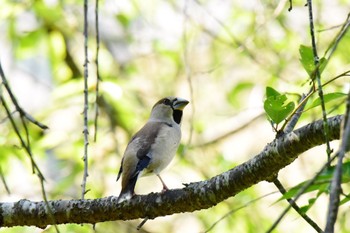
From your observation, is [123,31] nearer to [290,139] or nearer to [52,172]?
[52,172]

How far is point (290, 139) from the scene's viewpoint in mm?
2611

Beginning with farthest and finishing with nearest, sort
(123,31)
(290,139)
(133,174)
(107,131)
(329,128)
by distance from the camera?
(123,31), (107,131), (133,174), (290,139), (329,128)

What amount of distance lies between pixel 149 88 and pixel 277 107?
19.3 feet

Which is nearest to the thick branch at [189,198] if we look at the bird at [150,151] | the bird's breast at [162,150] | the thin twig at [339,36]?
the thin twig at [339,36]

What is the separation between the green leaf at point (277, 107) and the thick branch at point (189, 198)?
8 cm

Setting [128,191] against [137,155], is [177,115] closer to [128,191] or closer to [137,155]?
[137,155]

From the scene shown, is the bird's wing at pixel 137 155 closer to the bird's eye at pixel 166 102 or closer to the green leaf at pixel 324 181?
the bird's eye at pixel 166 102

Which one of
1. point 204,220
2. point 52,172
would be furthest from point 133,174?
point 52,172

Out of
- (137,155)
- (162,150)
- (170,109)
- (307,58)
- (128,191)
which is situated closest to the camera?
(307,58)

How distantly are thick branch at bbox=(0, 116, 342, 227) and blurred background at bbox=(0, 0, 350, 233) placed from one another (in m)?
1.98

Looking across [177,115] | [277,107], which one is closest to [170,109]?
[177,115]

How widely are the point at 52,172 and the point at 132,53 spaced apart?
1852 mm

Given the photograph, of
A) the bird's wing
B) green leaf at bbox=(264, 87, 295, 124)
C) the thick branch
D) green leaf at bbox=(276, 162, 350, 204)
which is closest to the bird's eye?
the bird's wing

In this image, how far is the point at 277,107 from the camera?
2557 millimetres
